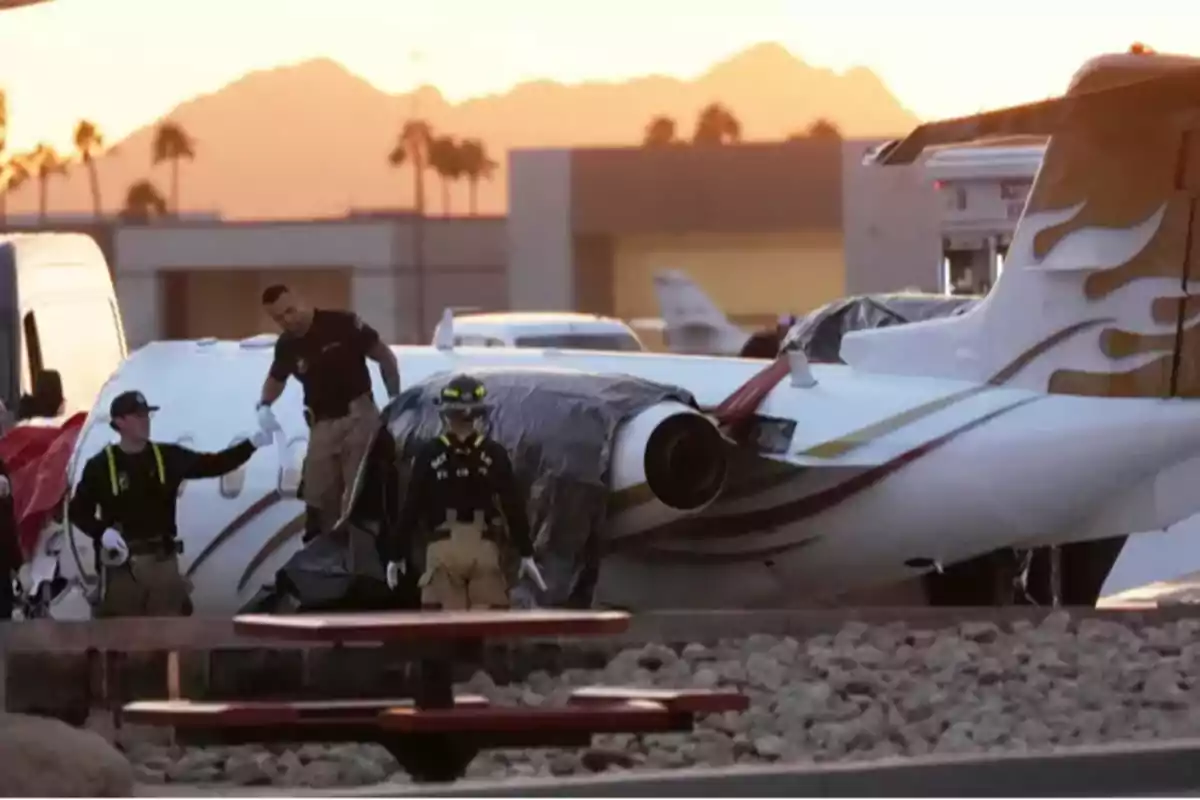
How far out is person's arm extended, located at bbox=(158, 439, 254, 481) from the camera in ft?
45.3

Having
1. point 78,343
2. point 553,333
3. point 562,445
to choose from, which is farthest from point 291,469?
point 553,333

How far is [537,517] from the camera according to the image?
15.1 m

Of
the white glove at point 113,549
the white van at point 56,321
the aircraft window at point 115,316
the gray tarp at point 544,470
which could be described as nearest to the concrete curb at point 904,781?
the white glove at point 113,549

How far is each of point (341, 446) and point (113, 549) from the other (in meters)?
1.67

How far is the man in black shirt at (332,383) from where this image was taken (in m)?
14.9

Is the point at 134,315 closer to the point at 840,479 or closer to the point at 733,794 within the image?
the point at 840,479

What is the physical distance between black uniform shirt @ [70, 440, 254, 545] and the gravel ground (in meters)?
1.84

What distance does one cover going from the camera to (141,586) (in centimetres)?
1408

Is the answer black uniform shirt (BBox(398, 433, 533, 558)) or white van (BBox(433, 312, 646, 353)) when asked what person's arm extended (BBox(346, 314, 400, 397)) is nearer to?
black uniform shirt (BBox(398, 433, 533, 558))

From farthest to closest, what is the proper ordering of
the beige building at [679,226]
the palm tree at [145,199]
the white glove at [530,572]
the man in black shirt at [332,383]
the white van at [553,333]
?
the palm tree at [145,199] → the beige building at [679,226] → the white van at [553,333] → the man in black shirt at [332,383] → the white glove at [530,572]

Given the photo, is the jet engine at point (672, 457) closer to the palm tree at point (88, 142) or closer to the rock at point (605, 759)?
the rock at point (605, 759)

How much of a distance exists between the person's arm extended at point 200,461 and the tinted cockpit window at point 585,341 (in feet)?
68.4

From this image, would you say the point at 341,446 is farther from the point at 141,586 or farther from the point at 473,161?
the point at 473,161

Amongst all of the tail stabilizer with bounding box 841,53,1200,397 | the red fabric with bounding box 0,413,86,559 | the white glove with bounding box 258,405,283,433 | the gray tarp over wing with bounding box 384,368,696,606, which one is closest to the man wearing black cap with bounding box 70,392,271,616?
the white glove with bounding box 258,405,283,433
